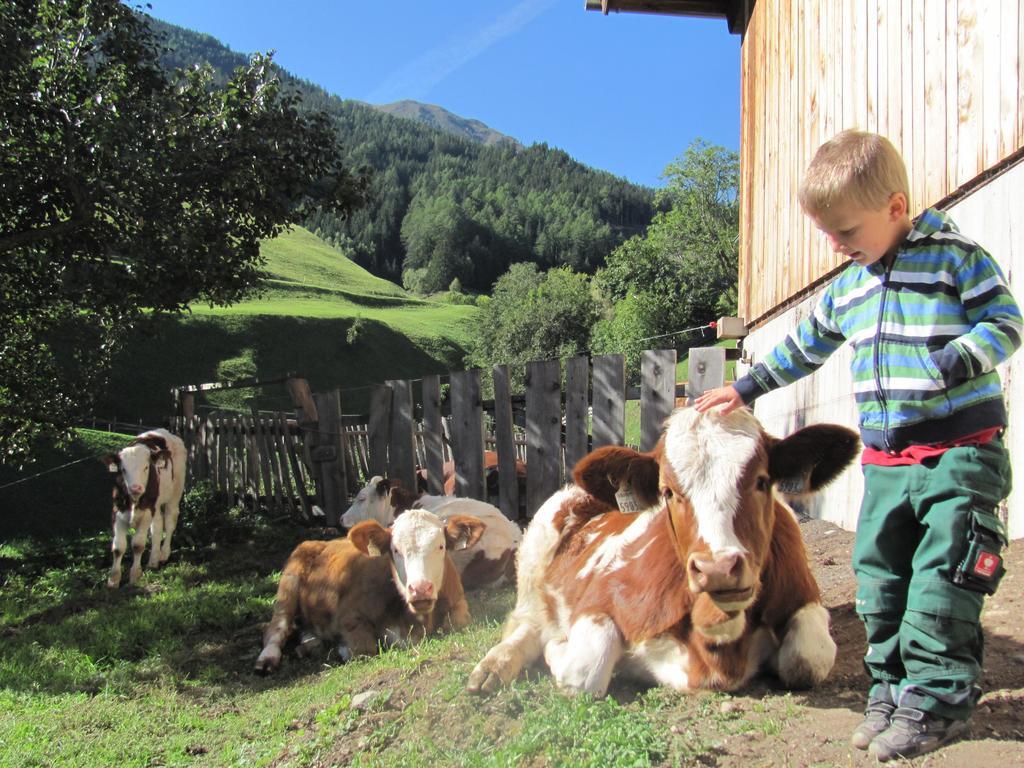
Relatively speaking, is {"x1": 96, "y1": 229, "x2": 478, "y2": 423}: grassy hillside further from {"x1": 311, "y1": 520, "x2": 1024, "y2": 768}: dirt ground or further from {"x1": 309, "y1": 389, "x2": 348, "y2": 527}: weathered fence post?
{"x1": 311, "y1": 520, "x2": 1024, "y2": 768}: dirt ground

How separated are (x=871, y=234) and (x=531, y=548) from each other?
9.34ft

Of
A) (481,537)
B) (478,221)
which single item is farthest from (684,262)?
(478,221)

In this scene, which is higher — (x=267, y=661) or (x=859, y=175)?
(x=859, y=175)

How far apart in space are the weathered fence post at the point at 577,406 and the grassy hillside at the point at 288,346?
5.33 m

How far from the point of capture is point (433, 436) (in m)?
9.77

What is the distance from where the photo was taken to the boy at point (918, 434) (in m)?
2.28

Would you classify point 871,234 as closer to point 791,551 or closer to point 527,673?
point 791,551

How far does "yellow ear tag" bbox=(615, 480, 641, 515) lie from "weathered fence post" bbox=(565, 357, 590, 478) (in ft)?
15.0

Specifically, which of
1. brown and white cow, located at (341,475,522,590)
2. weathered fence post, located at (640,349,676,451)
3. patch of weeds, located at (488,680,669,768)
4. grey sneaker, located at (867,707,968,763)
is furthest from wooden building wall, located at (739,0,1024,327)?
brown and white cow, located at (341,475,522,590)

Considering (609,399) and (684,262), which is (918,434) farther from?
(684,262)

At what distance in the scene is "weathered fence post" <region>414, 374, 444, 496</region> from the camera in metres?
9.55

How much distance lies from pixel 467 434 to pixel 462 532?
3.13m

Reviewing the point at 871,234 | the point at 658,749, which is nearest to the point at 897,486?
the point at 871,234

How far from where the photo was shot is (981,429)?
2.36 m
